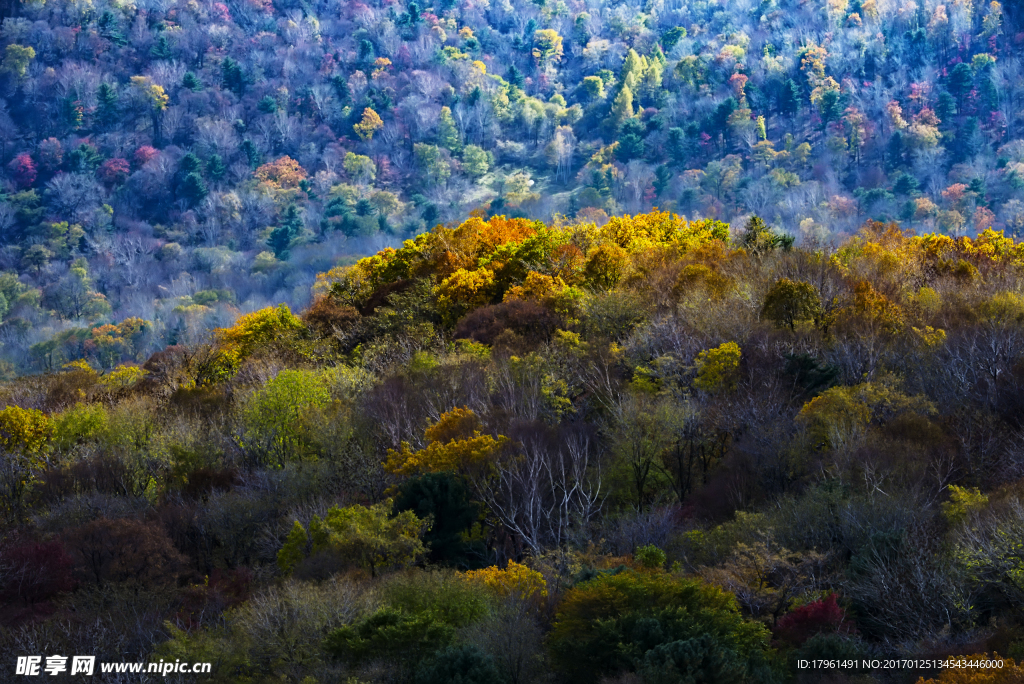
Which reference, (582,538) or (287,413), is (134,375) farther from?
(582,538)

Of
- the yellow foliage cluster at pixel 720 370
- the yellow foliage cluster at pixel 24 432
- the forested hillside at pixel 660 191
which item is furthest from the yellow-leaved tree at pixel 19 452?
the forested hillside at pixel 660 191

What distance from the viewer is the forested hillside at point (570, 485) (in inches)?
934

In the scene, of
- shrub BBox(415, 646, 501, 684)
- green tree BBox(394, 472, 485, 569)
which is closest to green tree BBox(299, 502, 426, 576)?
green tree BBox(394, 472, 485, 569)

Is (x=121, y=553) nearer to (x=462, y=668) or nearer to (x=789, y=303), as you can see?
(x=462, y=668)

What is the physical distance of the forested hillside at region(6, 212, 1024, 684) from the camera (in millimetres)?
23734

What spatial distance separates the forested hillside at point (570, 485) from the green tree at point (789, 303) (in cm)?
11

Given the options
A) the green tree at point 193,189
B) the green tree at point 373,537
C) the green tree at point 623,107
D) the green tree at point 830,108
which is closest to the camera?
the green tree at point 373,537

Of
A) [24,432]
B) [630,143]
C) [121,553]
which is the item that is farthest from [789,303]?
[630,143]

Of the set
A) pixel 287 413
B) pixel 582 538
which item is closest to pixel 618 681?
pixel 582 538

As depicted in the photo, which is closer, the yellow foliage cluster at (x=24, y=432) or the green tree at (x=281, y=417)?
the green tree at (x=281, y=417)

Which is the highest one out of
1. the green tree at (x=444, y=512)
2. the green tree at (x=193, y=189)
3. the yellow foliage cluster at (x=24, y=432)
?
the green tree at (x=444, y=512)

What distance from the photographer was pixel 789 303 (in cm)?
4553

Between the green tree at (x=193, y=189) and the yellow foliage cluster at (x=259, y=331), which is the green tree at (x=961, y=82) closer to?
the green tree at (x=193, y=189)

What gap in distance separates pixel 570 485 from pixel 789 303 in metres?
16.2
